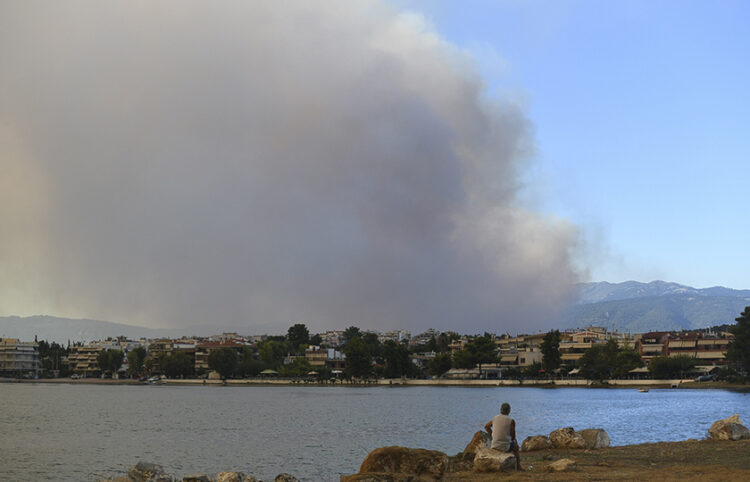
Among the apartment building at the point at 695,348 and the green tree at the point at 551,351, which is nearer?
the green tree at the point at 551,351

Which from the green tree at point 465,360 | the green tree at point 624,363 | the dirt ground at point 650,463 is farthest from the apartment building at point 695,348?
the dirt ground at point 650,463

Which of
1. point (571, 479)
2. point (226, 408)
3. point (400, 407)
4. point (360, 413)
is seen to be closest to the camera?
point (571, 479)

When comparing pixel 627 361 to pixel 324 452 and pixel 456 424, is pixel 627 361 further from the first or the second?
pixel 324 452

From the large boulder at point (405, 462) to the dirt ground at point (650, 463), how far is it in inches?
30.5

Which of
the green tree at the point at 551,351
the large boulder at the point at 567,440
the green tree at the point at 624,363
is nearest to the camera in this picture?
the large boulder at the point at 567,440

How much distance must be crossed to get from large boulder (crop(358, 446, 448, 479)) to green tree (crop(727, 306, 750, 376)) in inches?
4609

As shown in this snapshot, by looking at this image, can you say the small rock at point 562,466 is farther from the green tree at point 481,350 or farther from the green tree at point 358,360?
the green tree at point 358,360

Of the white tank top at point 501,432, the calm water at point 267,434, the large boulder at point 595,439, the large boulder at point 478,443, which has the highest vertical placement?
the white tank top at point 501,432

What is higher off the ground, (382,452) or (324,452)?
(382,452)

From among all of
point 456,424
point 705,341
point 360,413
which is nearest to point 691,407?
point 456,424

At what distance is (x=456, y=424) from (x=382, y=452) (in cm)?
4655

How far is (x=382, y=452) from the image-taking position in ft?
75.8

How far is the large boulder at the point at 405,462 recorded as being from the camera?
22.9 meters

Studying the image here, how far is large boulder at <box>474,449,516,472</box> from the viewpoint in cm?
2477
